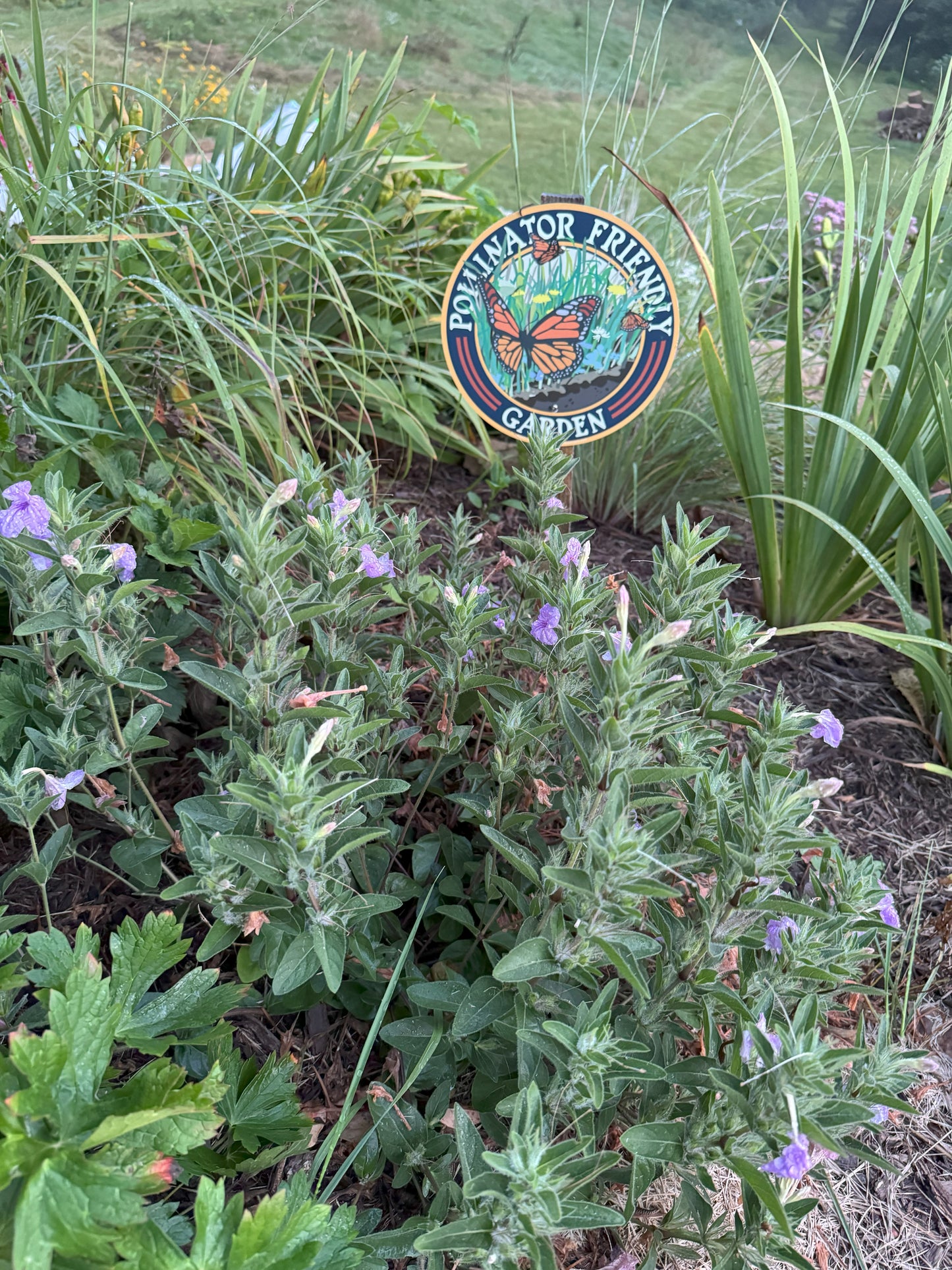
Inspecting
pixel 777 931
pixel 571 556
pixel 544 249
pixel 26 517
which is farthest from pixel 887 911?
pixel 544 249

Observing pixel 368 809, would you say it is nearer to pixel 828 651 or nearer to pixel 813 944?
pixel 813 944

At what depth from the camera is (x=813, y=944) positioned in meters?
0.94

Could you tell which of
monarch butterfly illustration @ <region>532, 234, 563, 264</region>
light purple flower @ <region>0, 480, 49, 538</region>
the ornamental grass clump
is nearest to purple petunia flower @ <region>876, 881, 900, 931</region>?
the ornamental grass clump

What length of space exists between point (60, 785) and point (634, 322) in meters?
1.39

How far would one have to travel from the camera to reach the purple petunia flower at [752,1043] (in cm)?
78

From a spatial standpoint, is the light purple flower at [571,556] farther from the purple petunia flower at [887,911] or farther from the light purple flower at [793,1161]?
the light purple flower at [793,1161]

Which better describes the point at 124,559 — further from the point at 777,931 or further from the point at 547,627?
the point at 777,931

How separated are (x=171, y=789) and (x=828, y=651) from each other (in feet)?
5.16

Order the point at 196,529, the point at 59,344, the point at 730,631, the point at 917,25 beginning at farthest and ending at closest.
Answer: the point at 917,25 → the point at 59,344 → the point at 196,529 → the point at 730,631

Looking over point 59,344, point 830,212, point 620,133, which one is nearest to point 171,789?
point 59,344

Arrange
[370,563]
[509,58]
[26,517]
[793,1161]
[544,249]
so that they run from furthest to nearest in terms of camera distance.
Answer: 1. [509,58]
2. [544,249]
3. [370,563]
4. [26,517]
5. [793,1161]

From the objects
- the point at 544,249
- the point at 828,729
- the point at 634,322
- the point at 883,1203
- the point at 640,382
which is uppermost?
the point at 544,249

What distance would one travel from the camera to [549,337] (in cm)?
174

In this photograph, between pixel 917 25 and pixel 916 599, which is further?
pixel 917 25
